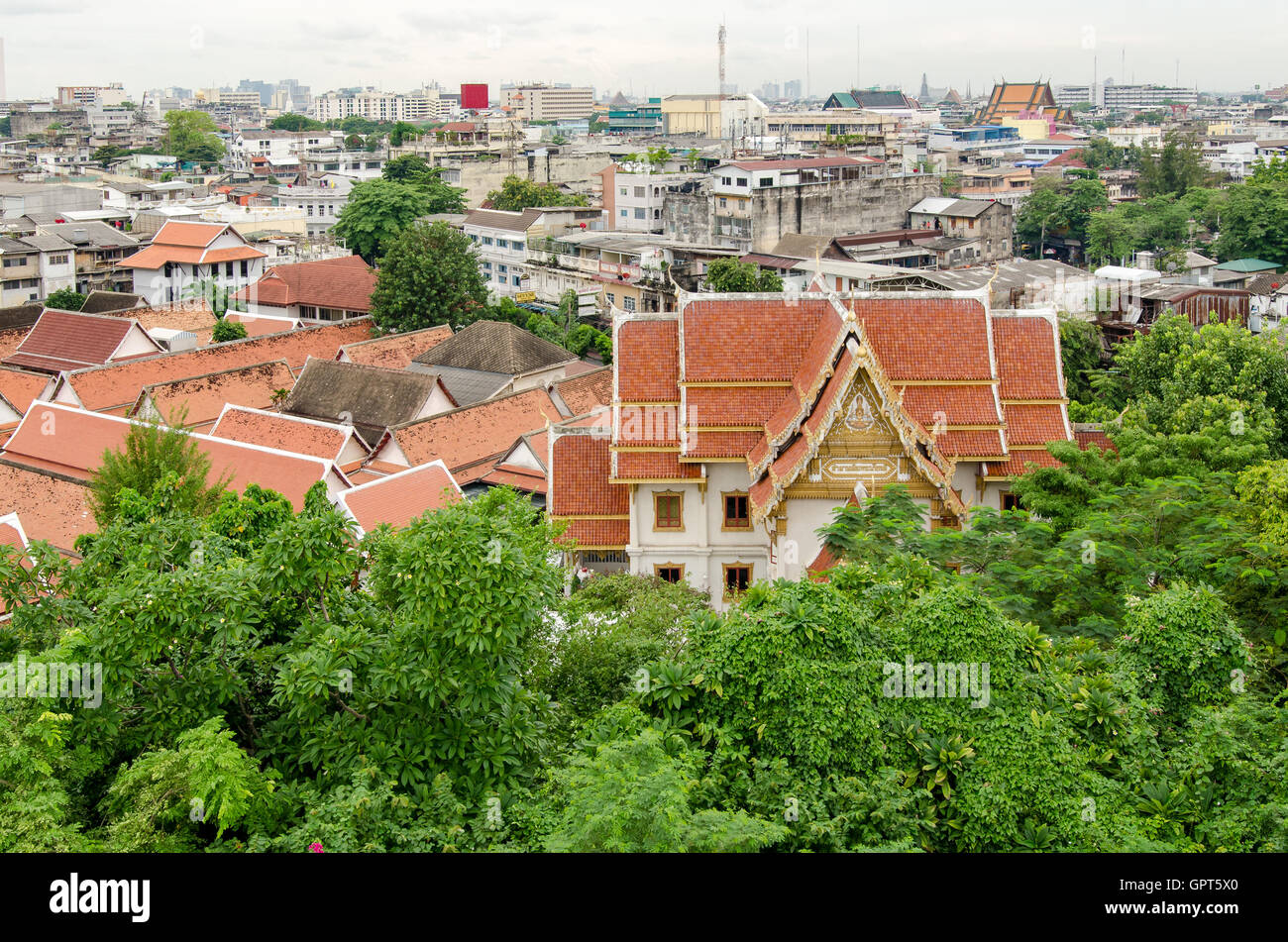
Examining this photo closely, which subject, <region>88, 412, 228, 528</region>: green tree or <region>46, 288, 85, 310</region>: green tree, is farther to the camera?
<region>46, 288, 85, 310</region>: green tree

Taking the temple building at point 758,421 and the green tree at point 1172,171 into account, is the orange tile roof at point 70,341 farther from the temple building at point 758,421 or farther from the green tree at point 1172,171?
the green tree at point 1172,171

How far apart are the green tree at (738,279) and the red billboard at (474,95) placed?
137 metres

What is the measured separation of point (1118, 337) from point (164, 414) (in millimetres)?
39310

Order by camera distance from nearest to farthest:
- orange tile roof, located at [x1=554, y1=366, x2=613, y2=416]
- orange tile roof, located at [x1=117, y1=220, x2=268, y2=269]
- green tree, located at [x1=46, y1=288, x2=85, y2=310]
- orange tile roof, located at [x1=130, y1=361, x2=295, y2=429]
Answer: orange tile roof, located at [x1=130, y1=361, x2=295, y2=429], orange tile roof, located at [x1=554, y1=366, x2=613, y2=416], green tree, located at [x1=46, y1=288, x2=85, y2=310], orange tile roof, located at [x1=117, y1=220, x2=268, y2=269]

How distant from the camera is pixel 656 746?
1208 cm

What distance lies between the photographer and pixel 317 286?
212 ft

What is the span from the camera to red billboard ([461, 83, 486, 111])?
189 m

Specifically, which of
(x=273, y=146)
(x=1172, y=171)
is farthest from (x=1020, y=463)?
(x=273, y=146)

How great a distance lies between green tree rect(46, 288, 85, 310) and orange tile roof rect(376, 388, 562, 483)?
108 feet

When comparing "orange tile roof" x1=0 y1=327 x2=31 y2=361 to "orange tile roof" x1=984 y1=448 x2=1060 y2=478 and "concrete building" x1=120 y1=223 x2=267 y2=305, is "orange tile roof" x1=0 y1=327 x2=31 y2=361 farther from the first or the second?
"orange tile roof" x1=984 y1=448 x2=1060 y2=478

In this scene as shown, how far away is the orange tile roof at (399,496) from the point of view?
29.1 m

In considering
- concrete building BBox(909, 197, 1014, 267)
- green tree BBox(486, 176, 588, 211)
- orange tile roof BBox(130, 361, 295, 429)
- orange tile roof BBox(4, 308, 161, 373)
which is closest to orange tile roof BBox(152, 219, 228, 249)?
orange tile roof BBox(4, 308, 161, 373)

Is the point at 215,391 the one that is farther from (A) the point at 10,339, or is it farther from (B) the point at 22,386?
(A) the point at 10,339
